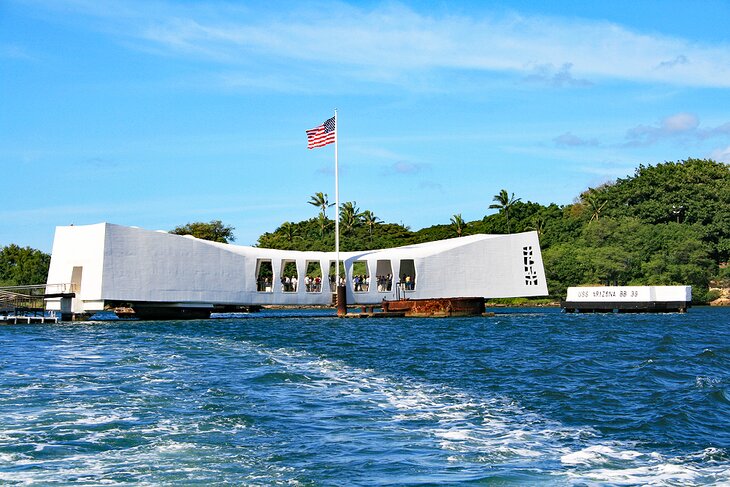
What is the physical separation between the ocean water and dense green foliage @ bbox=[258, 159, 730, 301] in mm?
52713

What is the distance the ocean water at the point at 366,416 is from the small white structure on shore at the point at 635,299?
104 feet

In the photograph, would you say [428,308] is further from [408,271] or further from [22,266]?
[22,266]

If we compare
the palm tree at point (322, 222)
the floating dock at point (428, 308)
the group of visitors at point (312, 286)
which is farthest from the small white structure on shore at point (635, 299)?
the palm tree at point (322, 222)

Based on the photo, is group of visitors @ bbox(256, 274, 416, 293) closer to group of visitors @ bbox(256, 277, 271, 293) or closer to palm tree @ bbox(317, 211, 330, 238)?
group of visitors @ bbox(256, 277, 271, 293)

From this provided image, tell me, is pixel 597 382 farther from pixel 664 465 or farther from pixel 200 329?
pixel 200 329

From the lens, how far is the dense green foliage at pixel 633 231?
2931 inches

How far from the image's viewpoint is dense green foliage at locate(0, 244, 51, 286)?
3302 inches

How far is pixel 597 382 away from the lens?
1614cm

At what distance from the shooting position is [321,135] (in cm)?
4672

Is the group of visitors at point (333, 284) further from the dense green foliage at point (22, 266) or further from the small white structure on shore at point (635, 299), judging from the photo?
the dense green foliage at point (22, 266)

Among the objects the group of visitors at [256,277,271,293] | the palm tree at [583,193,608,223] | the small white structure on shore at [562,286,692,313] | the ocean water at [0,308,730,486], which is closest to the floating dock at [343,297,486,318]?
the group of visitors at [256,277,271,293]

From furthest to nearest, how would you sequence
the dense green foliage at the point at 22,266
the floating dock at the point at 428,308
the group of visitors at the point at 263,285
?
1. the dense green foliage at the point at 22,266
2. the group of visitors at the point at 263,285
3. the floating dock at the point at 428,308

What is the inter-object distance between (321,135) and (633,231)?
1609 inches

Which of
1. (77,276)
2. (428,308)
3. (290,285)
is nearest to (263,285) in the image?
(290,285)
